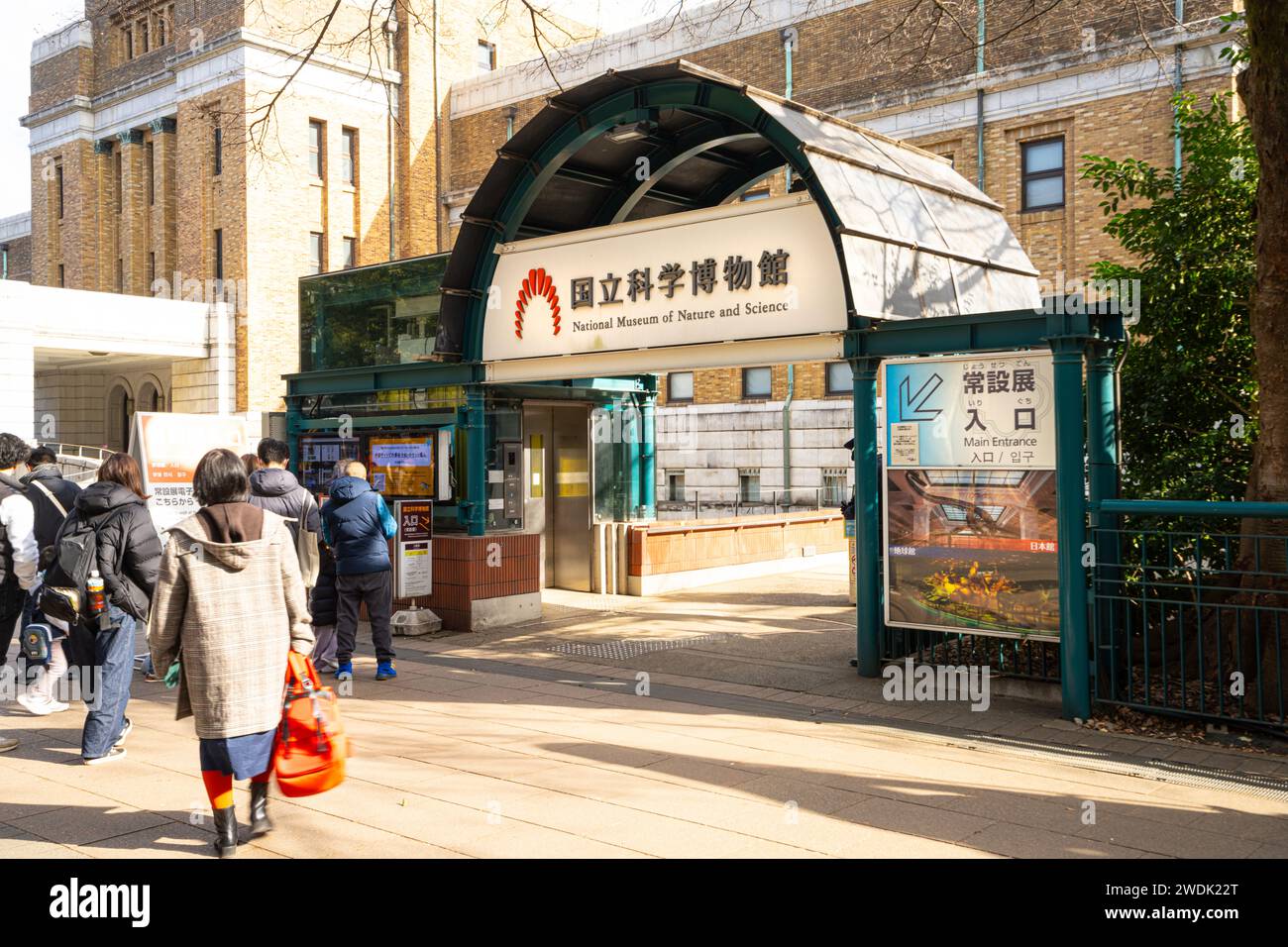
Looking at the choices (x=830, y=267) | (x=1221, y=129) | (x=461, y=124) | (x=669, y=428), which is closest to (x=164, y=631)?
(x=830, y=267)

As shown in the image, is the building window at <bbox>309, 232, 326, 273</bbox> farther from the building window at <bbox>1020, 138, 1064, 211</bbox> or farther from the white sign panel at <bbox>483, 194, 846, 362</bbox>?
the white sign panel at <bbox>483, 194, 846, 362</bbox>

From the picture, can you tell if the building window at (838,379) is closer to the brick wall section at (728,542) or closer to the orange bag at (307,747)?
the brick wall section at (728,542)

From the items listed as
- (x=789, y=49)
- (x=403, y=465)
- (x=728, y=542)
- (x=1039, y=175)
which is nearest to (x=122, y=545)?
(x=403, y=465)

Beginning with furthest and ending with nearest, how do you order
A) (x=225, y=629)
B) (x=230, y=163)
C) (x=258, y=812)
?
(x=230, y=163), (x=258, y=812), (x=225, y=629)

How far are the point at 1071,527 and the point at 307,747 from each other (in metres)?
5.20

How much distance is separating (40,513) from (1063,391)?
7188mm

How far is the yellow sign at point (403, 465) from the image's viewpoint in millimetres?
12820

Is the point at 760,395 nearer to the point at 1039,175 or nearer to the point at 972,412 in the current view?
the point at 1039,175

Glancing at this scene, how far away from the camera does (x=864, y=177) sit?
383 inches

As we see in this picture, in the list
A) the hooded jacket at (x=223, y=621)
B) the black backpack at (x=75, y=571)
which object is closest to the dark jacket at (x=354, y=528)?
the black backpack at (x=75, y=571)

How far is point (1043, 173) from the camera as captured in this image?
993 inches

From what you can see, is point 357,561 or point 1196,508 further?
point 357,561

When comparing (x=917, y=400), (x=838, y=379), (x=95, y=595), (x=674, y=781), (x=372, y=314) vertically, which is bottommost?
(x=674, y=781)

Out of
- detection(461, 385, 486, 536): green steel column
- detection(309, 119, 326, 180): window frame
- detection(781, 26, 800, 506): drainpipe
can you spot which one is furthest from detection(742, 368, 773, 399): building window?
detection(461, 385, 486, 536): green steel column
